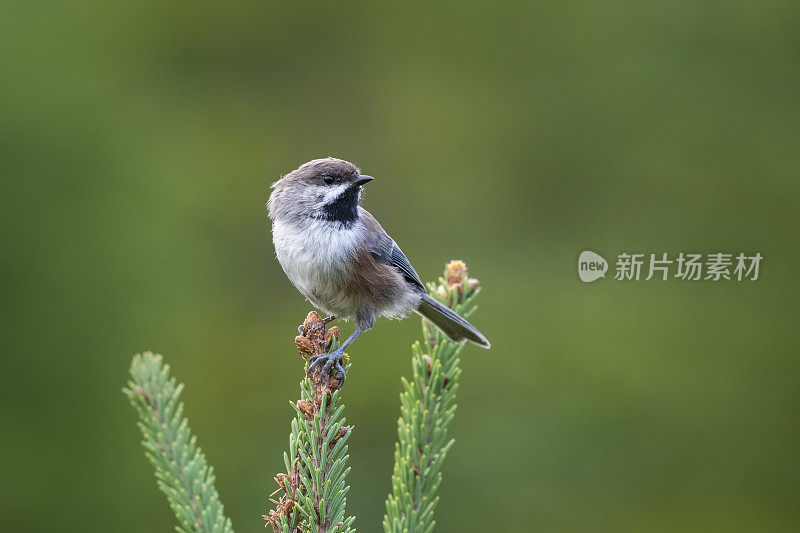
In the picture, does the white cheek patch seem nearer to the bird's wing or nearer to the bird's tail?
the bird's wing

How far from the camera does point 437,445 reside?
197 centimetres

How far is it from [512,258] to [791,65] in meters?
2.02

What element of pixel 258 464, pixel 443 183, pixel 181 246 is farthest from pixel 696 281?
pixel 181 246

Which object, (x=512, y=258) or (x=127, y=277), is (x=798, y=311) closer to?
(x=512, y=258)

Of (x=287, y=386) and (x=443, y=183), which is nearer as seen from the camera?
(x=287, y=386)

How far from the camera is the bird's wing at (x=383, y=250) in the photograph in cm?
317

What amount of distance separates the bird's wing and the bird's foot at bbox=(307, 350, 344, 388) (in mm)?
1066

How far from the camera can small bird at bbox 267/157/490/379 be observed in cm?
294

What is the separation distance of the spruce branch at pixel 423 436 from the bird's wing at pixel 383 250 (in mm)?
964
